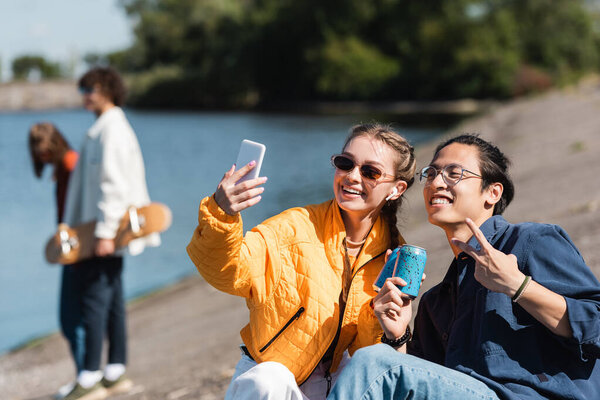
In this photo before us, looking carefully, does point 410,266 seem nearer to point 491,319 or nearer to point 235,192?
point 491,319

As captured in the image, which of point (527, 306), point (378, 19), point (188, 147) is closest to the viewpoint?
point (527, 306)

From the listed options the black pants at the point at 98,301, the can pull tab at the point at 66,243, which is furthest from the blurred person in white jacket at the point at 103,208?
the can pull tab at the point at 66,243

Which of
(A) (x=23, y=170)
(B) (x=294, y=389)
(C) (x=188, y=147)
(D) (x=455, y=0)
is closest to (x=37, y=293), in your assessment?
(B) (x=294, y=389)

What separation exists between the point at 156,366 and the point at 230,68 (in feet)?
189

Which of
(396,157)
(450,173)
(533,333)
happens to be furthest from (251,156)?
(533,333)

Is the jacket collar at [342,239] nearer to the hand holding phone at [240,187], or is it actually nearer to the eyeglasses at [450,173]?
the eyeglasses at [450,173]

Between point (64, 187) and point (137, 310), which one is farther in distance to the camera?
point (137, 310)

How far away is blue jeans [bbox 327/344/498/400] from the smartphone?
779 millimetres

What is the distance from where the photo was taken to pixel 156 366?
7043 millimetres

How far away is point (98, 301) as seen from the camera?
5172mm

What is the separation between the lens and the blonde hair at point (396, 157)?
3.03 metres

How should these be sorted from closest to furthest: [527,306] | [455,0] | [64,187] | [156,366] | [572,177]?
[527,306] → [64,187] → [156,366] → [572,177] → [455,0]

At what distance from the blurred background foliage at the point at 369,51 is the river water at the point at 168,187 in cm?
1187

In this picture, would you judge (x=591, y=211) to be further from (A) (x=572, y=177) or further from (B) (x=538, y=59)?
(B) (x=538, y=59)
